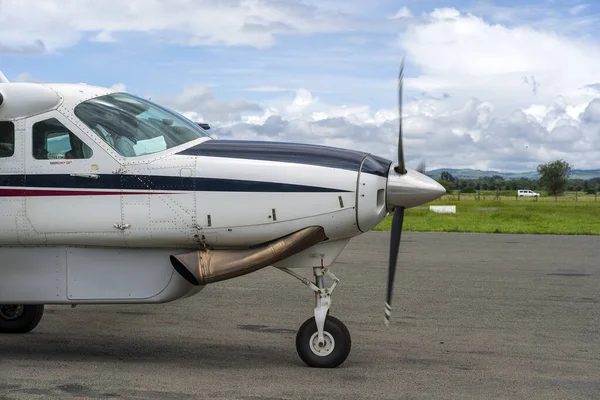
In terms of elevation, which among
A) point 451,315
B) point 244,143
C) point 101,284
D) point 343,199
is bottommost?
point 451,315

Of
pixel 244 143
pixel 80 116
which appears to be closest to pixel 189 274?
pixel 244 143

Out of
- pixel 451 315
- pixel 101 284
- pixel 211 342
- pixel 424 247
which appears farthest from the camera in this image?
pixel 424 247

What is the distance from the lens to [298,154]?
744 cm

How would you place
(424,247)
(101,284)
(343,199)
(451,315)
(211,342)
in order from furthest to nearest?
(424,247) < (451,315) < (211,342) < (101,284) < (343,199)

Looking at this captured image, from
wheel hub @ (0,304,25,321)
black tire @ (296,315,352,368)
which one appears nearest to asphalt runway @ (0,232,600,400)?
black tire @ (296,315,352,368)

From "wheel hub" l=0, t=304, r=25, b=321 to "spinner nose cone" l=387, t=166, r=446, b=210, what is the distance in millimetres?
4710

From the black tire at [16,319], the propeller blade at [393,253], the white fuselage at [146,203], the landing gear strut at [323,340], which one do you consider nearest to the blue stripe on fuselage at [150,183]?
the white fuselage at [146,203]

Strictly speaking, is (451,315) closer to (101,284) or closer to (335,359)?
(335,359)

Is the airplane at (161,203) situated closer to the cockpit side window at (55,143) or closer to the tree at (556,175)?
the cockpit side window at (55,143)

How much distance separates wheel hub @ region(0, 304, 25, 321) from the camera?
9.60m

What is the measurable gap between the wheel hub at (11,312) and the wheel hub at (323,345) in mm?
3841

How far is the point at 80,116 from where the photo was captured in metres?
7.67

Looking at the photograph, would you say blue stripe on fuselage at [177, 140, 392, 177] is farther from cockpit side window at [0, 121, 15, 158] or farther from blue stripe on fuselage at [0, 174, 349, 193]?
cockpit side window at [0, 121, 15, 158]

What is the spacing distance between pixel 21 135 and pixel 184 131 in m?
1.47
